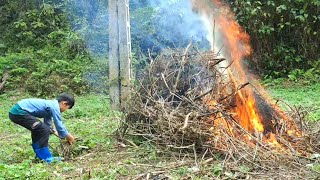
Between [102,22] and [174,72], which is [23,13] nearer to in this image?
[102,22]

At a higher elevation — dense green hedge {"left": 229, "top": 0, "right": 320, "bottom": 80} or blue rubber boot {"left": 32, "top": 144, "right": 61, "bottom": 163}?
dense green hedge {"left": 229, "top": 0, "right": 320, "bottom": 80}

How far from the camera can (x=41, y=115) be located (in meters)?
6.89

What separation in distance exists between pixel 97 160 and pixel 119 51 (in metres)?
4.81

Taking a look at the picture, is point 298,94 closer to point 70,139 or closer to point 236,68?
point 236,68

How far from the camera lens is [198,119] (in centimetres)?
637

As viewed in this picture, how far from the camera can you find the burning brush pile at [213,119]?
230 inches

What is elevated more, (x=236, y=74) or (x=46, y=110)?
(x=236, y=74)

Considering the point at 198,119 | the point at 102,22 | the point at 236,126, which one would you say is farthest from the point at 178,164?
the point at 102,22

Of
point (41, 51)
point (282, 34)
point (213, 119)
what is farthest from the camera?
point (41, 51)

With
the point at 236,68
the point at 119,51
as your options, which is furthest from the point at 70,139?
the point at 119,51

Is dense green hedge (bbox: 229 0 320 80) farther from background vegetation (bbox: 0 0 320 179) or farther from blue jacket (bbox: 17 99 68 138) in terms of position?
blue jacket (bbox: 17 99 68 138)

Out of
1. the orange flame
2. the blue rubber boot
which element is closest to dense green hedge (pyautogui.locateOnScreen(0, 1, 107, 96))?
the orange flame

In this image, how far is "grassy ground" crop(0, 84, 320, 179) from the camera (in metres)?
5.39

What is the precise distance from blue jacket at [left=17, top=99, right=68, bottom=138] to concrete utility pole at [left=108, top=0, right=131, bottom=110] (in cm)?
392
